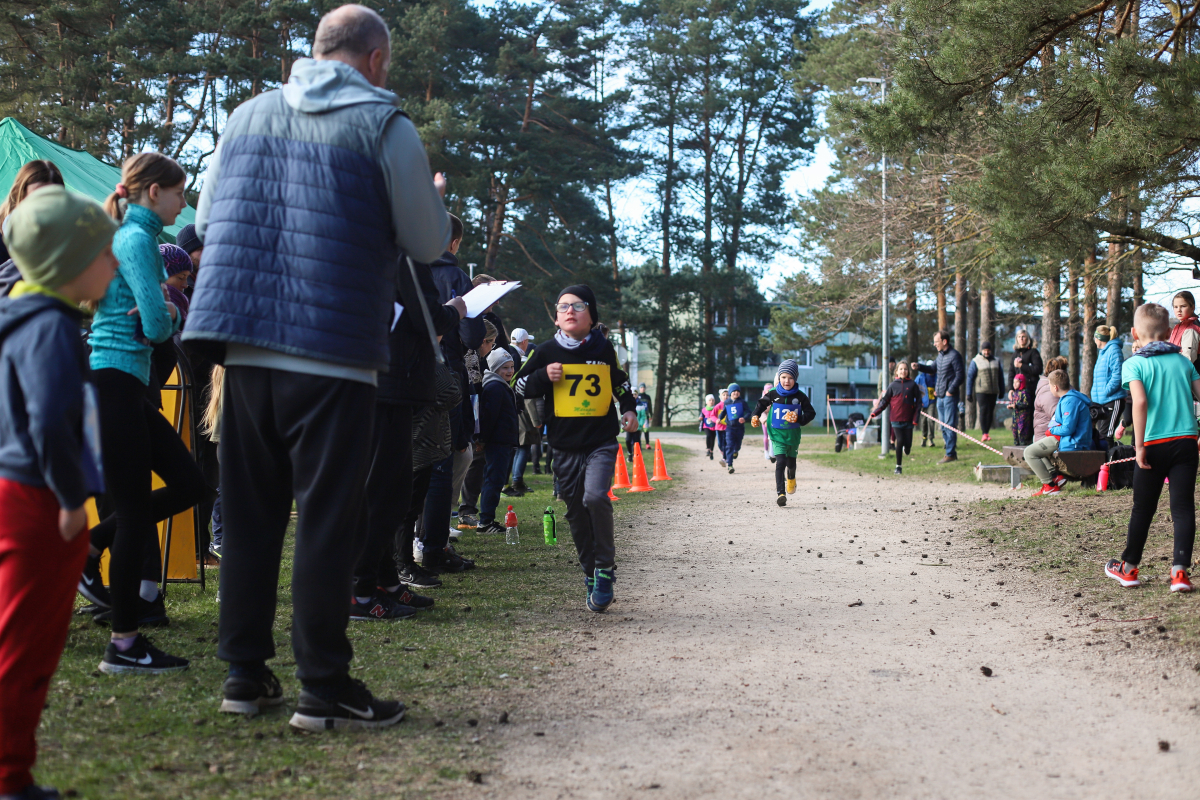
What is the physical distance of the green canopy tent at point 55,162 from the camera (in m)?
9.69

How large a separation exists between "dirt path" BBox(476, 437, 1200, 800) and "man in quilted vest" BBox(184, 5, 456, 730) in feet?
2.93

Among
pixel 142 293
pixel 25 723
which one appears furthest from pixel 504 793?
pixel 142 293

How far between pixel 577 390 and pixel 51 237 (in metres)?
3.54

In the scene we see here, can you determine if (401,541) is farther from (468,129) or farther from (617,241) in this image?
(617,241)

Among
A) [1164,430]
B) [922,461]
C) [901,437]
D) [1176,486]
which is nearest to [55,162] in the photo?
[1164,430]

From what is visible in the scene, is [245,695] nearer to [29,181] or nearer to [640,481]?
[29,181]

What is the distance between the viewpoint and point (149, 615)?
16.0 ft

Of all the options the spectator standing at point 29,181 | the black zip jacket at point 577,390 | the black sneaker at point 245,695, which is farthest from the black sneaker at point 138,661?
the black zip jacket at point 577,390

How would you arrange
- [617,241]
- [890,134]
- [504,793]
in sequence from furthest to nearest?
[617,241]
[890,134]
[504,793]

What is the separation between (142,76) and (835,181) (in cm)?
2520

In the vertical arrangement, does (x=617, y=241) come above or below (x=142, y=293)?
above

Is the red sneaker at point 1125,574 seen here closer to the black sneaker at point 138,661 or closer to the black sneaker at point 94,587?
the black sneaker at point 138,661

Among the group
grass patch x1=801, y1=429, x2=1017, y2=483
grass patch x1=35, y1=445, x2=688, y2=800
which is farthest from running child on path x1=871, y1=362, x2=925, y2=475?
grass patch x1=35, y1=445, x2=688, y2=800

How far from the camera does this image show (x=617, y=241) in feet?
172
